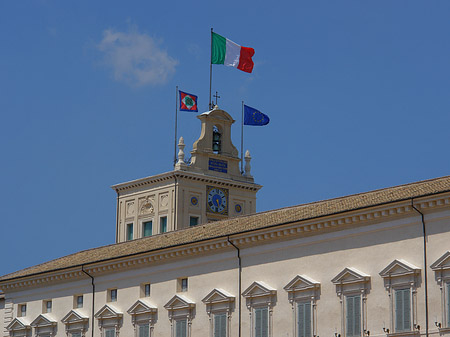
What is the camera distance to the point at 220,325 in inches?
2032

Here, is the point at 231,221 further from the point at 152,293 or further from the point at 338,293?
the point at 338,293

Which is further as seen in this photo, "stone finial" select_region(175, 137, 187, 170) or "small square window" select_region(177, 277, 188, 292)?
"stone finial" select_region(175, 137, 187, 170)

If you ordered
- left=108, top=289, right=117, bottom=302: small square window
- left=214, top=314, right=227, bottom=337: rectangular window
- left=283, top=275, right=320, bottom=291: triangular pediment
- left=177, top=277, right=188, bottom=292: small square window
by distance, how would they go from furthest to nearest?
left=108, top=289, right=117, bottom=302: small square window
left=177, top=277, right=188, bottom=292: small square window
left=214, top=314, right=227, bottom=337: rectangular window
left=283, top=275, right=320, bottom=291: triangular pediment

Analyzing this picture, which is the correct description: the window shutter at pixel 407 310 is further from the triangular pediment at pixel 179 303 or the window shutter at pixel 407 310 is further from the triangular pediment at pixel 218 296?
the triangular pediment at pixel 179 303

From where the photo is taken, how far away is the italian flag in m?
81.9

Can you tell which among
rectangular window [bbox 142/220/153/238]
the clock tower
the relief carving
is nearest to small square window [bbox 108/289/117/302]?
the clock tower

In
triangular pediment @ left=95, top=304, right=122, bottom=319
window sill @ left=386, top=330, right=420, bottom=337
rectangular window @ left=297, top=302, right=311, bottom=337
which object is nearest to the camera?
window sill @ left=386, top=330, right=420, bottom=337

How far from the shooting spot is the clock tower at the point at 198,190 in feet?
280

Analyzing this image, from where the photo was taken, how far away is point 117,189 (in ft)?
299

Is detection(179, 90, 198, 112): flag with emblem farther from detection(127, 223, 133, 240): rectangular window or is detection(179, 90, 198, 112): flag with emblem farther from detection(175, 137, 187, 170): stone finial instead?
detection(127, 223, 133, 240): rectangular window

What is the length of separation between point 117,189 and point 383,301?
160 feet

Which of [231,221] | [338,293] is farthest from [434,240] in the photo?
[231,221]

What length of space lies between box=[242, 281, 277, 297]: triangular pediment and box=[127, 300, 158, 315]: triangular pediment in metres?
6.41

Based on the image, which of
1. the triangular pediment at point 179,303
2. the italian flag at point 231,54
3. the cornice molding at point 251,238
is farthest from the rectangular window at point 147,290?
the italian flag at point 231,54
